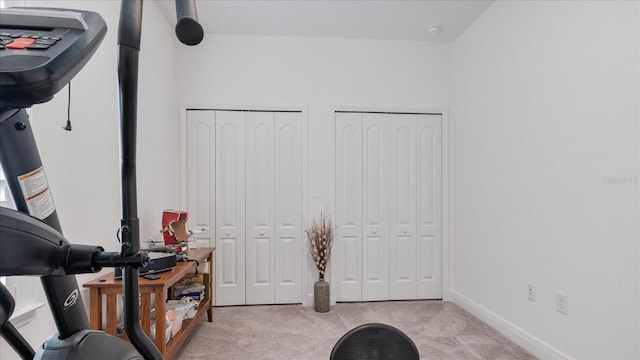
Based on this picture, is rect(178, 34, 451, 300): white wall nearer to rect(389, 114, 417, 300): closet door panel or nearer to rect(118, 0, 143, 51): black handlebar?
rect(389, 114, 417, 300): closet door panel

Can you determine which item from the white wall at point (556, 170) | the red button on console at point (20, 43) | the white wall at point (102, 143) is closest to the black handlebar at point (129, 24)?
the red button on console at point (20, 43)

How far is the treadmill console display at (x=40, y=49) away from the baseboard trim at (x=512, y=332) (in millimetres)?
2794

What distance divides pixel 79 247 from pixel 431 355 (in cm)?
245

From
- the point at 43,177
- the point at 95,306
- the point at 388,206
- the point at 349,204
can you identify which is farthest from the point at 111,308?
the point at 388,206

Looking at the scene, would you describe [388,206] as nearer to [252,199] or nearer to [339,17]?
[252,199]

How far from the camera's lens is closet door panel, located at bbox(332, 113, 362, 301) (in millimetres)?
3480

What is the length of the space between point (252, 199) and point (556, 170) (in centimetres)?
256

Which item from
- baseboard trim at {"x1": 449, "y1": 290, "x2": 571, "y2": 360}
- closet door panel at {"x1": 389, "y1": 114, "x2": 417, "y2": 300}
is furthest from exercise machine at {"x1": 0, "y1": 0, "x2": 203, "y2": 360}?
closet door panel at {"x1": 389, "y1": 114, "x2": 417, "y2": 300}

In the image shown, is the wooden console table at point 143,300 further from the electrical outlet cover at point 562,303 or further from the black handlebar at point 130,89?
the electrical outlet cover at point 562,303

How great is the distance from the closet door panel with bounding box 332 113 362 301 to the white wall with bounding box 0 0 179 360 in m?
1.65

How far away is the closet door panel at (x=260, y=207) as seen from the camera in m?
3.41

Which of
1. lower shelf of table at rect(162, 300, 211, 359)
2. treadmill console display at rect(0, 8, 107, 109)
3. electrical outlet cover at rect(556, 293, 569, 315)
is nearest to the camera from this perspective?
treadmill console display at rect(0, 8, 107, 109)

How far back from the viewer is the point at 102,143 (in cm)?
202

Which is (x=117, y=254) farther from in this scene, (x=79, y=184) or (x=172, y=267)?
(x=172, y=267)
